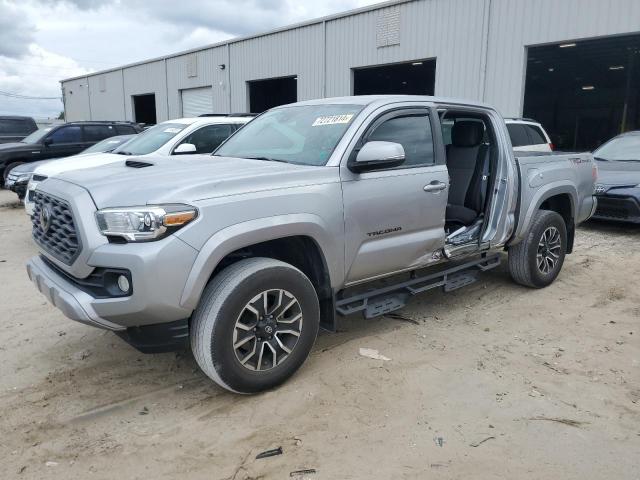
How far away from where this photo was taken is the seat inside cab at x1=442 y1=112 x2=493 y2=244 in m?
5.01

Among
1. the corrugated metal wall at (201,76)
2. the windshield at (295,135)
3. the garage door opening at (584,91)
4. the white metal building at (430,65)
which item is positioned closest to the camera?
the windshield at (295,135)

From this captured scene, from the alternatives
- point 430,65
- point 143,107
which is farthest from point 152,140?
point 143,107

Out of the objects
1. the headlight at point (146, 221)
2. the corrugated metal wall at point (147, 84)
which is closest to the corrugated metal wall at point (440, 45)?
the corrugated metal wall at point (147, 84)

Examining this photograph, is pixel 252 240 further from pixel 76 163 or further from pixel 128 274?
pixel 76 163

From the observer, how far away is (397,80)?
25.5 m

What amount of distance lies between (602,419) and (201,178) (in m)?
2.82

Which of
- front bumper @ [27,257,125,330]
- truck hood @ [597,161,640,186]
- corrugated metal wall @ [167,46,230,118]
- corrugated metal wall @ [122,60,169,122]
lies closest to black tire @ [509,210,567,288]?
truck hood @ [597,161,640,186]

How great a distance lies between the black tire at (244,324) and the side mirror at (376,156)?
87 centimetres

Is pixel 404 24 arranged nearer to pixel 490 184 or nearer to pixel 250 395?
pixel 490 184

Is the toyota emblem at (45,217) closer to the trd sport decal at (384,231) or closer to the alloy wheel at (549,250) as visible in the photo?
the trd sport decal at (384,231)

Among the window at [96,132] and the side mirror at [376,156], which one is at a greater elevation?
the window at [96,132]

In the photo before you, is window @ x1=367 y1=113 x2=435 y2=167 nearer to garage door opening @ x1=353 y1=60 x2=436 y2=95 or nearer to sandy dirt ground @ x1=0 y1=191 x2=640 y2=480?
sandy dirt ground @ x1=0 y1=191 x2=640 y2=480

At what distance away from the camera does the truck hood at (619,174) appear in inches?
324

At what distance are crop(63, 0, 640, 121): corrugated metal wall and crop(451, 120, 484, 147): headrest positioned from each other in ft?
25.8
